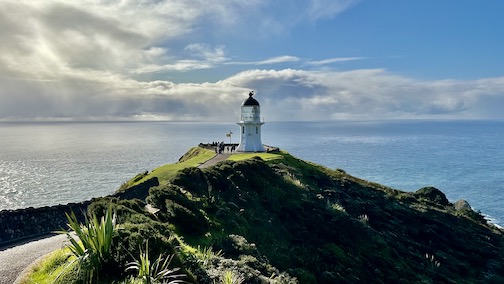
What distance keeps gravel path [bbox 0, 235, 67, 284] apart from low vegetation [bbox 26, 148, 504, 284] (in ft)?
8.34

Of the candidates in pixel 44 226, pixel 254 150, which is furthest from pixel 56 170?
pixel 44 226

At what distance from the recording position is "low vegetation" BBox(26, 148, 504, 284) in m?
12.3

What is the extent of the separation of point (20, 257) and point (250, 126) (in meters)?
43.1

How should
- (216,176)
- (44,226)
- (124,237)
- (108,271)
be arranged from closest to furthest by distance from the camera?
(108,271) → (124,237) → (44,226) → (216,176)

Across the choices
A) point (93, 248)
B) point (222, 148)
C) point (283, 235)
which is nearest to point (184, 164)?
point (222, 148)

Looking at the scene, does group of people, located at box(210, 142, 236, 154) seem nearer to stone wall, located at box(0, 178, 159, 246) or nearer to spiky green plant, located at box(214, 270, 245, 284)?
stone wall, located at box(0, 178, 159, 246)

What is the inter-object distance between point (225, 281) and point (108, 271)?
127 inches

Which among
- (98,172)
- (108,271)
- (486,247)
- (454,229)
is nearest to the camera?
(108,271)

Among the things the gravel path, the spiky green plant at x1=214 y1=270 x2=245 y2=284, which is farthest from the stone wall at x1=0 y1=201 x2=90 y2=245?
the spiky green plant at x1=214 y1=270 x2=245 y2=284

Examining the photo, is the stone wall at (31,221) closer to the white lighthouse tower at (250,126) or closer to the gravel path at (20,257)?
the gravel path at (20,257)

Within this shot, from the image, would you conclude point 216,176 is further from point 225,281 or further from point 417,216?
point 417,216

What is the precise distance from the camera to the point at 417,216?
126 ft

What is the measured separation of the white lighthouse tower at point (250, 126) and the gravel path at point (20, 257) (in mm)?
39949

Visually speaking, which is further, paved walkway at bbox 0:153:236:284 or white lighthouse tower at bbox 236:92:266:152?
white lighthouse tower at bbox 236:92:266:152
